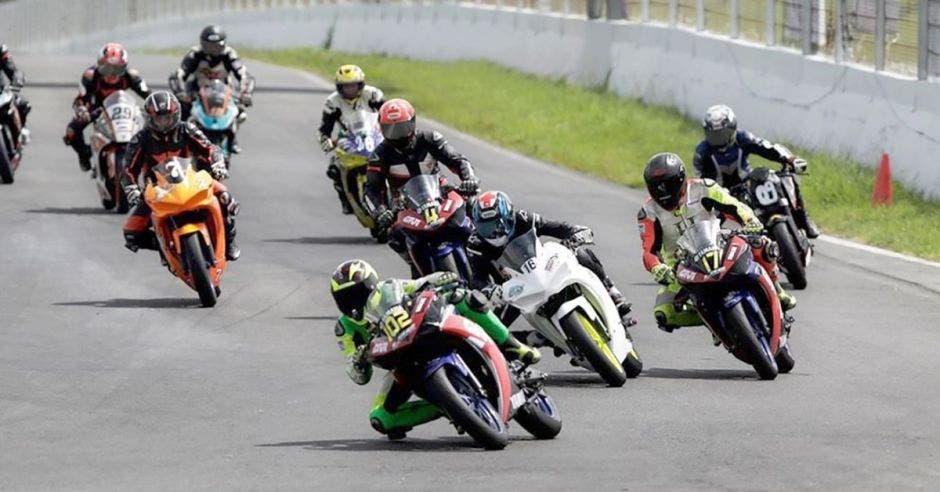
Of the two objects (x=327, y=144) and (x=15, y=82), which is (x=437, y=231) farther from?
(x=15, y=82)

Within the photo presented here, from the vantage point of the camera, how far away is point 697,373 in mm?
13812

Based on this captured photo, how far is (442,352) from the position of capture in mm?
10906

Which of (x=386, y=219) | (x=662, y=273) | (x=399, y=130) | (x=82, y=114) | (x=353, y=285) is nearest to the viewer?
(x=353, y=285)

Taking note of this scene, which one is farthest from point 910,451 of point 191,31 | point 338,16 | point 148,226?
point 191,31

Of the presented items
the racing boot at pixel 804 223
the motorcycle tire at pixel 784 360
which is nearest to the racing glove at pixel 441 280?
the motorcycle tire at pixel 784 360

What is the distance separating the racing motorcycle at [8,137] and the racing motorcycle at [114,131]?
2.01 m

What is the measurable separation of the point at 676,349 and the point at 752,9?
14.5m

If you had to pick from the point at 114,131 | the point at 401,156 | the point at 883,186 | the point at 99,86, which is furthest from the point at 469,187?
the point at 99,86

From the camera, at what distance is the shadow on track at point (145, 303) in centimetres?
1738

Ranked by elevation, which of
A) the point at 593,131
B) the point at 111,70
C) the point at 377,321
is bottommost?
the point at 593,131

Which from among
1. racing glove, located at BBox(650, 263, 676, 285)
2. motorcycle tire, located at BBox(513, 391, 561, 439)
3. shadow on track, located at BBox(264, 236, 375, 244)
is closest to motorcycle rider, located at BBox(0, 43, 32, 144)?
shadow on track, located at BBox(264, 236, 375, 244)

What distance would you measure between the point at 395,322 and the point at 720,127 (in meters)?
7.04

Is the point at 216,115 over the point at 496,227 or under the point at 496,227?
under

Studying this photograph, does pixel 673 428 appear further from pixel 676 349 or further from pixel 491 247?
pixel 676 349
